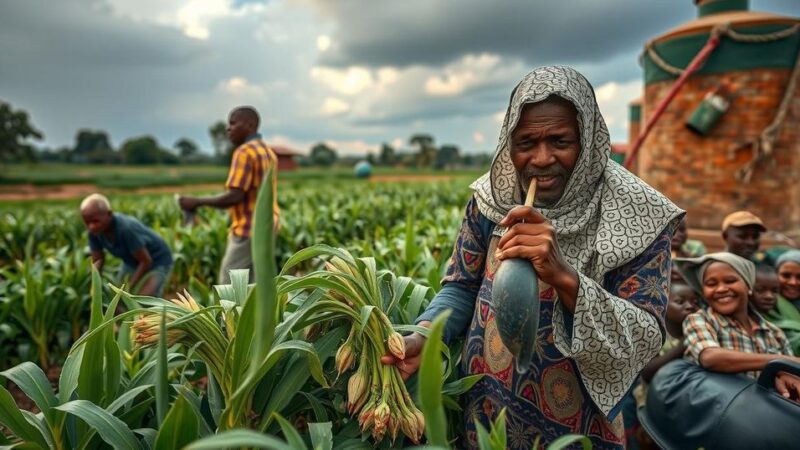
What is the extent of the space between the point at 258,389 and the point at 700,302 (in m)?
2.18

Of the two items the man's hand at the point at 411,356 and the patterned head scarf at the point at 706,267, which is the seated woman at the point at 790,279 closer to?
the patterned head scarf at the point at 706,267

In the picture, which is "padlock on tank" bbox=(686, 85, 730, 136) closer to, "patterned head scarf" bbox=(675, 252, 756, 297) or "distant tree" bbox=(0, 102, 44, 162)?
"patterned head scarf" bbox=(675, 252, 756, 297)

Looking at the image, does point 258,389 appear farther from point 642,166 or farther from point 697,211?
point 642,166

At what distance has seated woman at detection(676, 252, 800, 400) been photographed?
2.04 metres

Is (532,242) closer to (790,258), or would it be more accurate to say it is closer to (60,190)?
(790,258)

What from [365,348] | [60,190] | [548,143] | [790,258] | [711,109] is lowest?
[60,190]

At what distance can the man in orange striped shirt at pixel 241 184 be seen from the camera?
3.90 meters

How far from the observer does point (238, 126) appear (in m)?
4.07

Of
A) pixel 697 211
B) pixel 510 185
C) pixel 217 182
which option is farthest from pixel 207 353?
pixel 217 182

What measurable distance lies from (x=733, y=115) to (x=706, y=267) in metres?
5.27

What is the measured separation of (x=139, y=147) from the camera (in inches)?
2569

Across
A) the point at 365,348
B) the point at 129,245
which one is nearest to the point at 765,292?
the point at 365,348

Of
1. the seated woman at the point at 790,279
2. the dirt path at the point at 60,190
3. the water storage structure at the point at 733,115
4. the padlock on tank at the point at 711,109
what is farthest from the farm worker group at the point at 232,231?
the dirt path at the point at 60,190

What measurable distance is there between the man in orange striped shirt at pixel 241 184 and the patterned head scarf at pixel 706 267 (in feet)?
9.11
